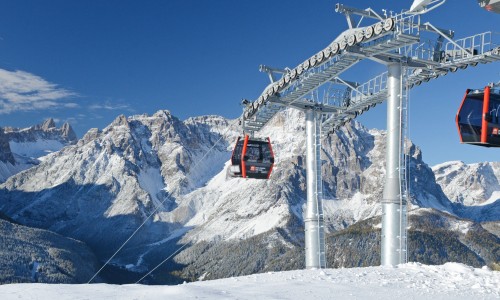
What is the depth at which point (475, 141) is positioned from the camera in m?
31.8

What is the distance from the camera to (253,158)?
43.9m

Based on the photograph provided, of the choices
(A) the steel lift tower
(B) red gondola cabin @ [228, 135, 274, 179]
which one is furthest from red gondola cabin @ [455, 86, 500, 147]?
(B) red gondola cabin @ [228, 135, 274, 179]

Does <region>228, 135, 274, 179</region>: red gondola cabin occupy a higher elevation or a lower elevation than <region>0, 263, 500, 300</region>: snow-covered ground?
higher

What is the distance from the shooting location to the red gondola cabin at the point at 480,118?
30672 millimetres

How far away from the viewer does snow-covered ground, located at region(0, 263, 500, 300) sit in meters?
21.2

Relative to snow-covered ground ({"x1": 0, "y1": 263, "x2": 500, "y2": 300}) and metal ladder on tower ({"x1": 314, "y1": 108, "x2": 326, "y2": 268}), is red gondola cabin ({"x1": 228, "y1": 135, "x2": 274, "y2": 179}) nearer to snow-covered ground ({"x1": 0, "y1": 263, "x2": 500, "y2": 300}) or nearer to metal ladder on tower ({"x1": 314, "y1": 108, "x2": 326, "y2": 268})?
metal ladder on tower ({"x1": 314, "y1": 108, "x2": 326, "y2": 268})

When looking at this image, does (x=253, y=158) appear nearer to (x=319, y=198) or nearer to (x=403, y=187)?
(x=319, y=198)

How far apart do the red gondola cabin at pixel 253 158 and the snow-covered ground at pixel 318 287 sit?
58.8 ft

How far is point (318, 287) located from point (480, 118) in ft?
47.3

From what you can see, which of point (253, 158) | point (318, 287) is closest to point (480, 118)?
point (318, 287)

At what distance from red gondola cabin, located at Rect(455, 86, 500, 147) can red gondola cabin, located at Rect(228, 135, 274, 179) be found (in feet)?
50.2

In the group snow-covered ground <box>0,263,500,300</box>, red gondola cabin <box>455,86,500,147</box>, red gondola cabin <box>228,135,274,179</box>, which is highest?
red gondola cabin <box>455,86,500,147</box>

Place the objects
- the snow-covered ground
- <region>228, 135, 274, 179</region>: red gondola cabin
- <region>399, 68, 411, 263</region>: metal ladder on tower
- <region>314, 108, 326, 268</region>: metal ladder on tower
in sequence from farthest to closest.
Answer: <region>228, 135, 274, 179</region>: red gondola cabin, <region>314, 108, 326, 268</region>: metal ladder on tower, <region>399, 68, 411, 263</region>: metal ladder on tower, the snow-covered ground

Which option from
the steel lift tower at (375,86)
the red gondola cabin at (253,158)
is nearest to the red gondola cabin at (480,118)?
the steel lift tower at (375,86)
